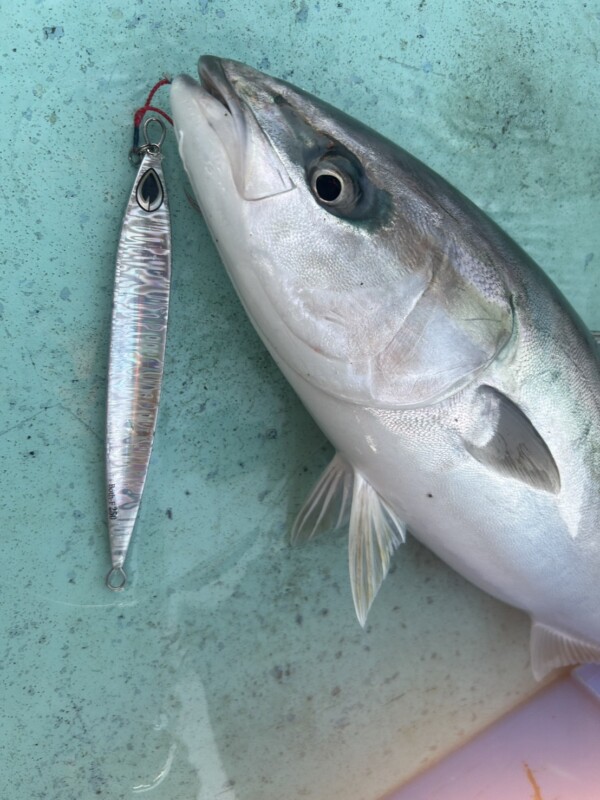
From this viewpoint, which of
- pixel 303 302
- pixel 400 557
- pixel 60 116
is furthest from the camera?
pixel 400 557

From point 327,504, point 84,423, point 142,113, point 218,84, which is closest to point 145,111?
point 142,113

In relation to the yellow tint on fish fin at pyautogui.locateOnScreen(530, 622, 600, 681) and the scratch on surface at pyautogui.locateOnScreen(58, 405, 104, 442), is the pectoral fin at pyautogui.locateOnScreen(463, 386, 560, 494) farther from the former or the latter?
the scratch on surface at pyautogui.locateOnScreen(58, 405, 104, 442)

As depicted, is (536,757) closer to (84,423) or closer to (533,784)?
(533,784)

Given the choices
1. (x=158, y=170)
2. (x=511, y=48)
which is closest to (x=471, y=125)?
(x=511, y=48)

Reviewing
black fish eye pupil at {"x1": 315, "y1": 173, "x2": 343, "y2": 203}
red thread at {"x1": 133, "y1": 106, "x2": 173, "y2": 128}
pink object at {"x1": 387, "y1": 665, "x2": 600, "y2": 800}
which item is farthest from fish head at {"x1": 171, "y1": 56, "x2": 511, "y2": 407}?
pink object at {"x1": 387, "y1": 665, "x2": 600, "y2": 800}

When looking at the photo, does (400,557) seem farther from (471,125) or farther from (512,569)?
Answer: (471,125)

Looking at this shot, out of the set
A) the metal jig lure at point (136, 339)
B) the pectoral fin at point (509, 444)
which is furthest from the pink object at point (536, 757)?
the metal jig lure at point (136, 339)

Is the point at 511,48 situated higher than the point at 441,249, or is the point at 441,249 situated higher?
the point at 511,48
